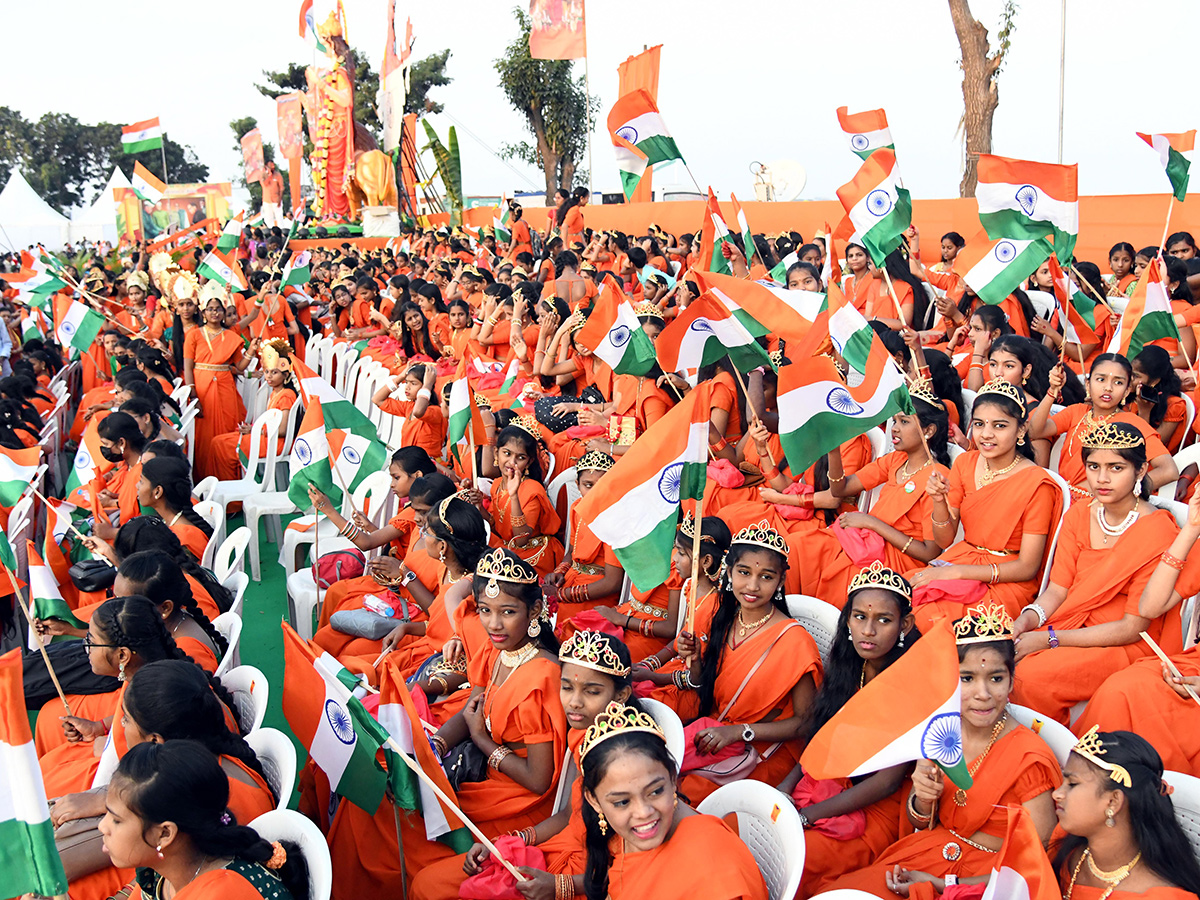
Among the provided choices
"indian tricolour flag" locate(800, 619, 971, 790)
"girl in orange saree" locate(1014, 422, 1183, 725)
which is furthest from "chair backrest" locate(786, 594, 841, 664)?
"indian tricolour flag" locate(800, 619, 971, 790)

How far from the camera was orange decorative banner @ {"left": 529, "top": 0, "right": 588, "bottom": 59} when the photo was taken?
1692 centimetres

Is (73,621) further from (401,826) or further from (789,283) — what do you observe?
(789,283)

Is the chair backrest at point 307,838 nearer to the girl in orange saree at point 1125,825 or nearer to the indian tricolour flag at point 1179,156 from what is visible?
the girl in orange saree at point 1125,825

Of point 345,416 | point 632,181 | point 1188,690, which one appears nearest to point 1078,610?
point 1188,690

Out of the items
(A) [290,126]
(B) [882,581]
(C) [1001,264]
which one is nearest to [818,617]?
(B) [882,581]

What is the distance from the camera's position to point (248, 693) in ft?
10.3

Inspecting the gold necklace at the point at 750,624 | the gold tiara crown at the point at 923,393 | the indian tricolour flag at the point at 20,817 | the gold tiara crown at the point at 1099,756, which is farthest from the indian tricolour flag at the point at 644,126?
the indian tricolour flag at the point at 20,817

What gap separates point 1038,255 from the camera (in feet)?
17.3

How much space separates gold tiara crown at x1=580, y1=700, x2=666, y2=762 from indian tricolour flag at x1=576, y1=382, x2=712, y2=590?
747 mm

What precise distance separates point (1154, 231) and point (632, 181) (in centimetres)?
501

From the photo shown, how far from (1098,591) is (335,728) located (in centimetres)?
267

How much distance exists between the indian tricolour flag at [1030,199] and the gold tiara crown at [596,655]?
11.8 ft

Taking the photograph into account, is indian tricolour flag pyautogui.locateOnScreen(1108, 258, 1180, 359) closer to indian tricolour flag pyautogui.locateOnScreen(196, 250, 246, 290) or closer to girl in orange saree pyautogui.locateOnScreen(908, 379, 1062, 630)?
girl in orange saree pyautogui.locateOnScreen(908, 379, 1062, 630)

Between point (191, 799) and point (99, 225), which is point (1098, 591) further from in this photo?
point (99, 225)
